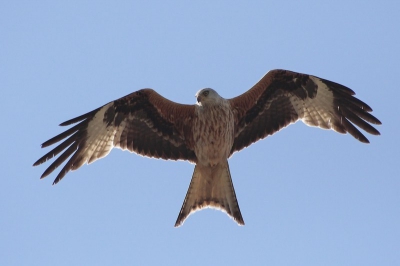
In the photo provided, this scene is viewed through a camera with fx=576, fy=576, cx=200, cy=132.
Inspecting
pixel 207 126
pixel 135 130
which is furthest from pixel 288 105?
pixel 135 130

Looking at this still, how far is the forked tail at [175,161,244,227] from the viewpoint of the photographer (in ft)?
27.3

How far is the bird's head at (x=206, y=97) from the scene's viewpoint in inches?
315

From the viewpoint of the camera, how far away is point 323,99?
8859 mm

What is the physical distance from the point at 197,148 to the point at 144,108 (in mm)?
1027

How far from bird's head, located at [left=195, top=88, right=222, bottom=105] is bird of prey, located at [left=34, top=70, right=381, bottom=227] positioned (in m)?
0.15

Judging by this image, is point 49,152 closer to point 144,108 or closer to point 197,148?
point 144,108

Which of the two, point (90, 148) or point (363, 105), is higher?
point (363, 105)

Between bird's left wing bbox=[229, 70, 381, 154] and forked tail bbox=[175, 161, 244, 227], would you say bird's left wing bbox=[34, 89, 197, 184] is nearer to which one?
forked tail bbox=[175, 161, 244, 227]

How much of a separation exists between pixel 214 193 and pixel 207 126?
100cm

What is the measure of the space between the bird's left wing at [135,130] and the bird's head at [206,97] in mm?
416

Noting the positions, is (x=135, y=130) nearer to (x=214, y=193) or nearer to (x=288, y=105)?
(x=214, y=193)

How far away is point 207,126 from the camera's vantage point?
26.7 feet

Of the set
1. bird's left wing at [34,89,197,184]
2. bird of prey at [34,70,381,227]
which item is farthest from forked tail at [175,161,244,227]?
bird's left wing at [34,89,197,184]

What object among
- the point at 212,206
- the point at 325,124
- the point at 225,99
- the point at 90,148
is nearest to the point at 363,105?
the point at 325,124
